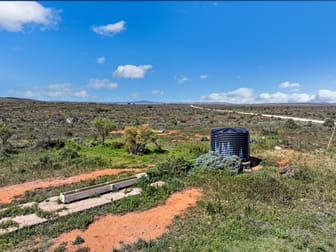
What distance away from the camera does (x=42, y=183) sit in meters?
10.3

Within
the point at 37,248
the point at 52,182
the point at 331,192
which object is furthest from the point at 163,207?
the point at 331,192

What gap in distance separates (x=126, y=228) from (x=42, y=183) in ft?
17.9

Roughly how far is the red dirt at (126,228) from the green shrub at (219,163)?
11.6 feet

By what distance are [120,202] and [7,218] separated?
3114 millimetres

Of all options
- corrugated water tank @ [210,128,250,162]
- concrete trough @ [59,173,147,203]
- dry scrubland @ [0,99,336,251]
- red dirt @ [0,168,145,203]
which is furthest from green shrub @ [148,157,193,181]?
corrugated water tank @ [210,128,250,162]

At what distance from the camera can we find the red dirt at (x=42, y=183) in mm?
9008

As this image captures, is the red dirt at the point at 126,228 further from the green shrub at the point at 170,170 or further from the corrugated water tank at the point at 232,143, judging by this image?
the corrugated water tank at the point at 232,143

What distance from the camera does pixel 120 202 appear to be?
801cm

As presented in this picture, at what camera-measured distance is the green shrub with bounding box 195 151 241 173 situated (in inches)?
449

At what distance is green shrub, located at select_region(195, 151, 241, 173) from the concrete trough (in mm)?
3297

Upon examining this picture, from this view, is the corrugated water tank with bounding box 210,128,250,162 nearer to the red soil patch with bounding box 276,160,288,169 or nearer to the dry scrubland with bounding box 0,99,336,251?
the dry scrubland with bounding box 0,99,336,251

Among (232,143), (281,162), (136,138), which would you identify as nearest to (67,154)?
(136,138)

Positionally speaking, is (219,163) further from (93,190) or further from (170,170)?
(93,190)

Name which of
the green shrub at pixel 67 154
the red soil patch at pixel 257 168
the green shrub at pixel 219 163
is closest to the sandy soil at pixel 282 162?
the red soil patch at pixel 257 168
